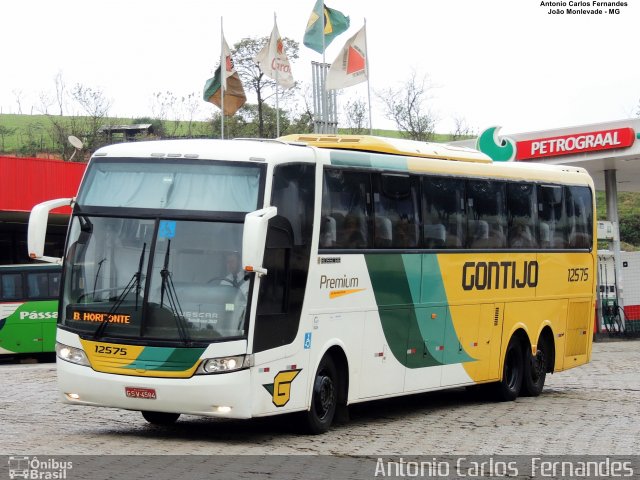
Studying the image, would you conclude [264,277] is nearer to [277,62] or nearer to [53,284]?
[53,284]

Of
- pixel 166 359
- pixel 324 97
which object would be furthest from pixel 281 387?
pixel 324 97

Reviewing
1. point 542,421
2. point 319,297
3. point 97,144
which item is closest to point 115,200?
point 319,297

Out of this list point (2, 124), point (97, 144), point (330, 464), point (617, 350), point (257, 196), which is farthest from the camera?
point (2, 124)

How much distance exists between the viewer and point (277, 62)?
37812 millimetres

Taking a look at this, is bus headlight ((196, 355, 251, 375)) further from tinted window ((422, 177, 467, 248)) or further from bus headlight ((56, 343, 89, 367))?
tinted window ((422, 177, 467, 248))

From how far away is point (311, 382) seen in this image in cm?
1339

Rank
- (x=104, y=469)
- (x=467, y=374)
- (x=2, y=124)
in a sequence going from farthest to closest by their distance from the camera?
(x=2, y=124) < (x=467, y=374) < (x=104, y=469)

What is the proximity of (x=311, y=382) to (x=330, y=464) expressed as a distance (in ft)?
7.60

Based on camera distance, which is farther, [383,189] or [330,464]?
[383,189]

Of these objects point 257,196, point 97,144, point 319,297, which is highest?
point 97,144

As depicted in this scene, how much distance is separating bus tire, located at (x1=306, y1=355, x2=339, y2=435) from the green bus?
2055 cm

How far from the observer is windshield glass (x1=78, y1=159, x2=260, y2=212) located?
12.7 meters

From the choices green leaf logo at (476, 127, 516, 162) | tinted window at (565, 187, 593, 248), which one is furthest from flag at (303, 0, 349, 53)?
tinted window at (565, 187, 593, 248)

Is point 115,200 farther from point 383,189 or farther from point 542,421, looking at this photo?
point 542,421
